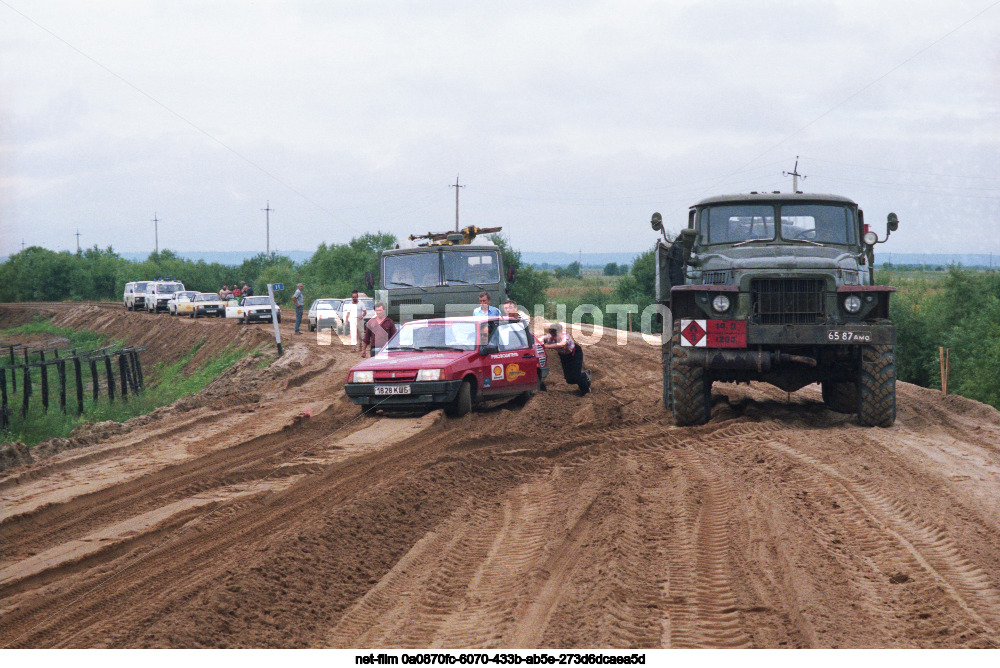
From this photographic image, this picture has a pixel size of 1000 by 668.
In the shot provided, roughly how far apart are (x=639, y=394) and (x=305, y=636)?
39.4 ft

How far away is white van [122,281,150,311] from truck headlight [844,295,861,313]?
175 ft

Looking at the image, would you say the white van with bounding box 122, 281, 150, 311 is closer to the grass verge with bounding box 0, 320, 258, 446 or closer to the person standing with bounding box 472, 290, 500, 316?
the grass verge with bounding box 0, 320, 258, 446

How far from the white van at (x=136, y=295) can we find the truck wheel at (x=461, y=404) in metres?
49.5

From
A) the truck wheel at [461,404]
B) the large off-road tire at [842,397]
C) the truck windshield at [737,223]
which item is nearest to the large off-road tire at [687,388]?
the truck windshield at [737,223]

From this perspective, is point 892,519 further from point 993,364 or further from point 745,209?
point 993,364

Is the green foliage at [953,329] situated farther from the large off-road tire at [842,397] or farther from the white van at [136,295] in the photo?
the white van at [136,295]

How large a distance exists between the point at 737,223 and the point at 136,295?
52683 millimetres

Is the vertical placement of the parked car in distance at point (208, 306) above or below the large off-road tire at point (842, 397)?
above

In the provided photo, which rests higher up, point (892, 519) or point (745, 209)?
point (745, 209)

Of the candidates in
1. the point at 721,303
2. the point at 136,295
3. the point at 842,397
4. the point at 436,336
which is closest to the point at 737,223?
the point at 721,303

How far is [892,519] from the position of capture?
7.33 m

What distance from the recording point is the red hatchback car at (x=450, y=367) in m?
13.1

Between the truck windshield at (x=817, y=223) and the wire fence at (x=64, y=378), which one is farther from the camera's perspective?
the wire fence at (x=64, y=378)
